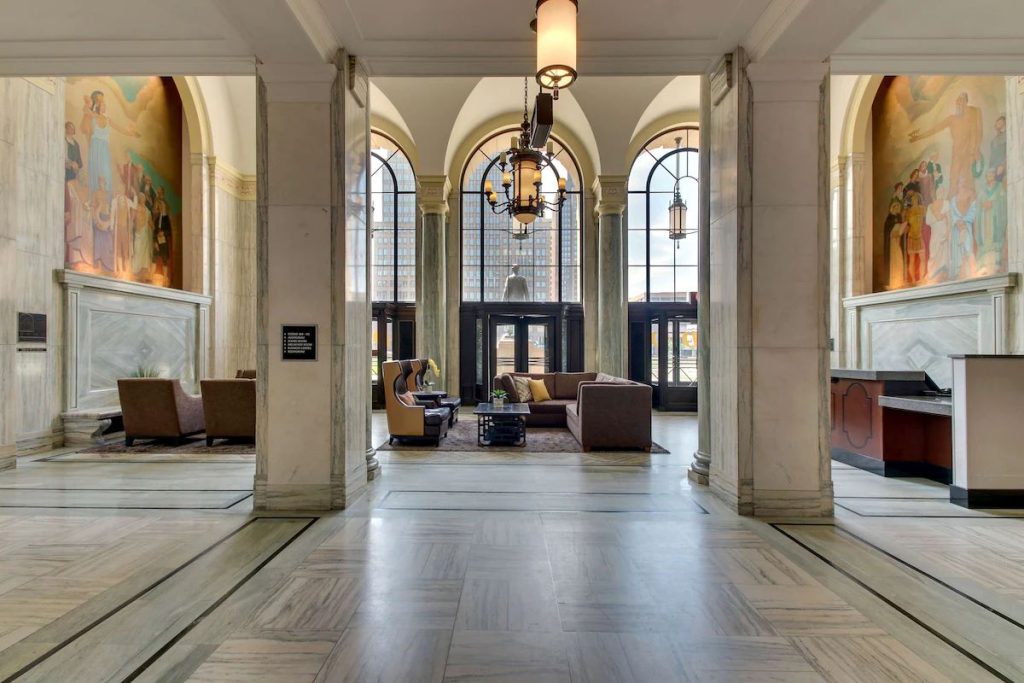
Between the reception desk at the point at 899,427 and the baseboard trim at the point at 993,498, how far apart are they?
2.58 feet

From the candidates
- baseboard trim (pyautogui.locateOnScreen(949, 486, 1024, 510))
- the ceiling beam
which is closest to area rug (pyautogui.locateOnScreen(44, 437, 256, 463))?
the ceiling beam

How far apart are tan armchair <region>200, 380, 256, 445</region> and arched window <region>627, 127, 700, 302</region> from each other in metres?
8.61

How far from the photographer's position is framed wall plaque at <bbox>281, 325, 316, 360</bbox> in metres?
4.13

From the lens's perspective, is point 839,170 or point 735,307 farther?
point 839,170

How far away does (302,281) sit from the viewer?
163 inches

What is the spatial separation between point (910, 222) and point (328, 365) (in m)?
9.38

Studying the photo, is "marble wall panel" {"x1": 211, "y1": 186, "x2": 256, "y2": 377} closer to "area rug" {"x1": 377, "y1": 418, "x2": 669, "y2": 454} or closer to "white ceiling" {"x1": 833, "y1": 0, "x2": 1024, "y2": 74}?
"area rug" {"x1": 377, "y1": 418, "x2": 669, "y2": 454}

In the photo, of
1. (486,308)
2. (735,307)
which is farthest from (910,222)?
(486,308)

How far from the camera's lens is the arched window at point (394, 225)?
1283 cm

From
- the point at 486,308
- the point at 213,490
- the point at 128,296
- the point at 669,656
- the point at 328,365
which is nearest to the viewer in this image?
the point at 669,656

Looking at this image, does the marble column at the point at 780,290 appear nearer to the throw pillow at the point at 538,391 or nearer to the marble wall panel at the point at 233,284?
the throw pillow at the point at 538,391

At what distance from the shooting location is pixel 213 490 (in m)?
4.72

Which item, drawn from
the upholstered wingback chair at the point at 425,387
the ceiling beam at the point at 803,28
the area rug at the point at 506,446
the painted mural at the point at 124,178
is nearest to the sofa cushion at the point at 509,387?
the upholstered wingback chair at the point at 425,387

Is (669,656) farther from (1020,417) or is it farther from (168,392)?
(168,392)
